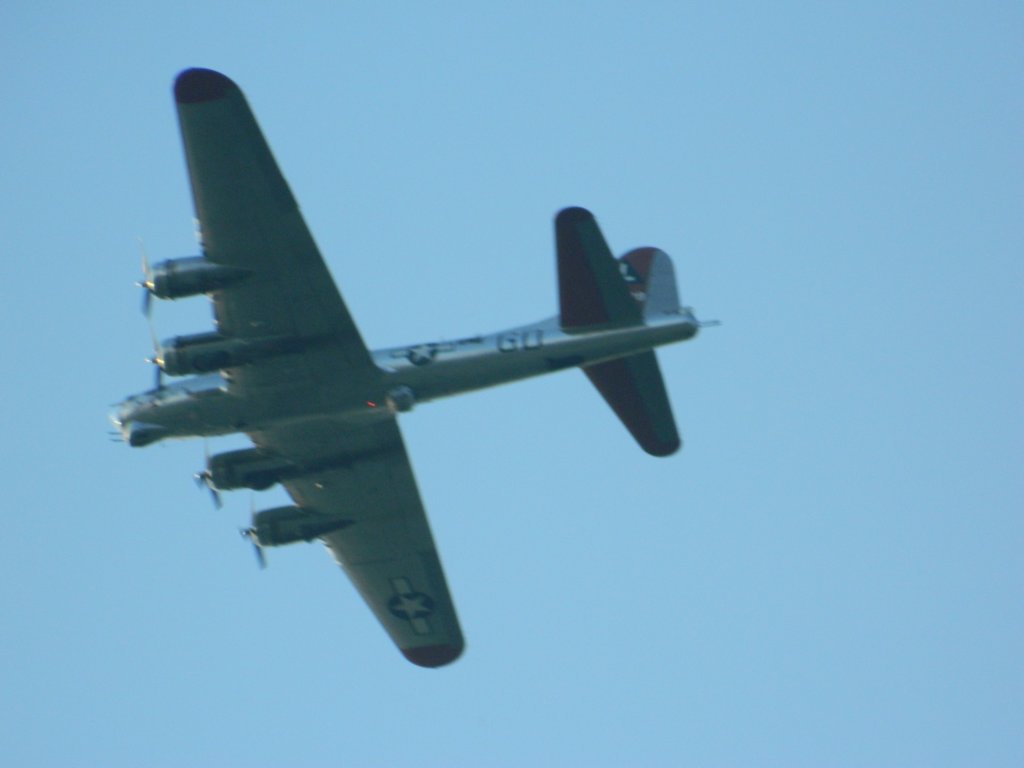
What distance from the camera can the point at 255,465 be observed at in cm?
3766

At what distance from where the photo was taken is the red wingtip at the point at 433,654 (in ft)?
134

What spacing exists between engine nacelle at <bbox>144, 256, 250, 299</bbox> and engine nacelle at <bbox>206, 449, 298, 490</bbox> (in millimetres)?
5569

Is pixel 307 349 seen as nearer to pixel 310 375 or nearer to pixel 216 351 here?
pixel 310 375

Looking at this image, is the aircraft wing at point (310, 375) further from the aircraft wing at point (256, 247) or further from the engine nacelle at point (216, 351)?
the engine nacelle at point (216, 351)

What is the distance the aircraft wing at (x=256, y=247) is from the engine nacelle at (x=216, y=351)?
14 centimetres

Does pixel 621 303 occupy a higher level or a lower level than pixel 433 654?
higher

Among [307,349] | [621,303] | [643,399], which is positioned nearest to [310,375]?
[307,349]

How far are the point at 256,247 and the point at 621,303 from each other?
795 centimetres

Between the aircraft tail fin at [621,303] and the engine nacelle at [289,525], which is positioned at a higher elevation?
the aircraft tail fin at [621,303]

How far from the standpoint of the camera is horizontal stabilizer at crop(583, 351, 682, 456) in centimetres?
3578

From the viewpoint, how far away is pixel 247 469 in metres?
37.6

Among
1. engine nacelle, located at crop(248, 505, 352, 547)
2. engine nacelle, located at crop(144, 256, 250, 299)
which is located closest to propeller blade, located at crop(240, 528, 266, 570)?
engine nacelle, located at crop(248, 505, 352, 547)

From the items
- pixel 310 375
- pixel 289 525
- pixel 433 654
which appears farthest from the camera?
pixel 433 654

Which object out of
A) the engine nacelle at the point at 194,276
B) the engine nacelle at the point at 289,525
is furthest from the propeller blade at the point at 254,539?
the engine nacelle at the point at 194,276
